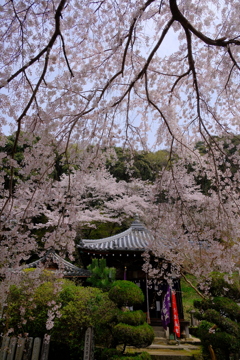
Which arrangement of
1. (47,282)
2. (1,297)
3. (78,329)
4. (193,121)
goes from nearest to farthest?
1. (1,297)
2. (193,121)
3. (78,329)
4. (47,282)

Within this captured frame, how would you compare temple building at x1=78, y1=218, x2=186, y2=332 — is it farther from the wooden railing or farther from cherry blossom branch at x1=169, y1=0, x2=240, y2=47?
cherry blossom branch at x1=169, y1=0, x2=240, y2=47

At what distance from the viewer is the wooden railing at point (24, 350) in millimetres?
5133

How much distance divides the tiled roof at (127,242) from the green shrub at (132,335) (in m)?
3.02

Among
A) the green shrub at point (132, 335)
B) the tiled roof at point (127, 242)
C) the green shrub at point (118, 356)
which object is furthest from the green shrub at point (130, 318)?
the tiled roof at point (127, 242)

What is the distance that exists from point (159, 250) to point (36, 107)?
4.47 m

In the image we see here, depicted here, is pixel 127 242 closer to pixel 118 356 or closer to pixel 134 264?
pixel 134 264

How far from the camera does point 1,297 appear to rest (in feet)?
11.1

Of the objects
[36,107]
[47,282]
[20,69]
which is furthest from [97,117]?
[47,282]

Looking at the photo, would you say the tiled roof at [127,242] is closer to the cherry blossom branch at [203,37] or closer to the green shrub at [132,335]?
the green shrub at [132,335]

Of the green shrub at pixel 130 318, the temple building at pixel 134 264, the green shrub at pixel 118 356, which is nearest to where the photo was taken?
the green shrub at pixel 118 356

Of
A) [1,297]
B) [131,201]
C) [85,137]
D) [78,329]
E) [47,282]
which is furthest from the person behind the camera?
[131,201]

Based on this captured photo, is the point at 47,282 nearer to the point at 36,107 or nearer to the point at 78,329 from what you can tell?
the point at 78,329

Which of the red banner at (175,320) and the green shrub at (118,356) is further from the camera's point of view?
the red banner at (175,320)

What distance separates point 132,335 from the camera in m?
4.80
